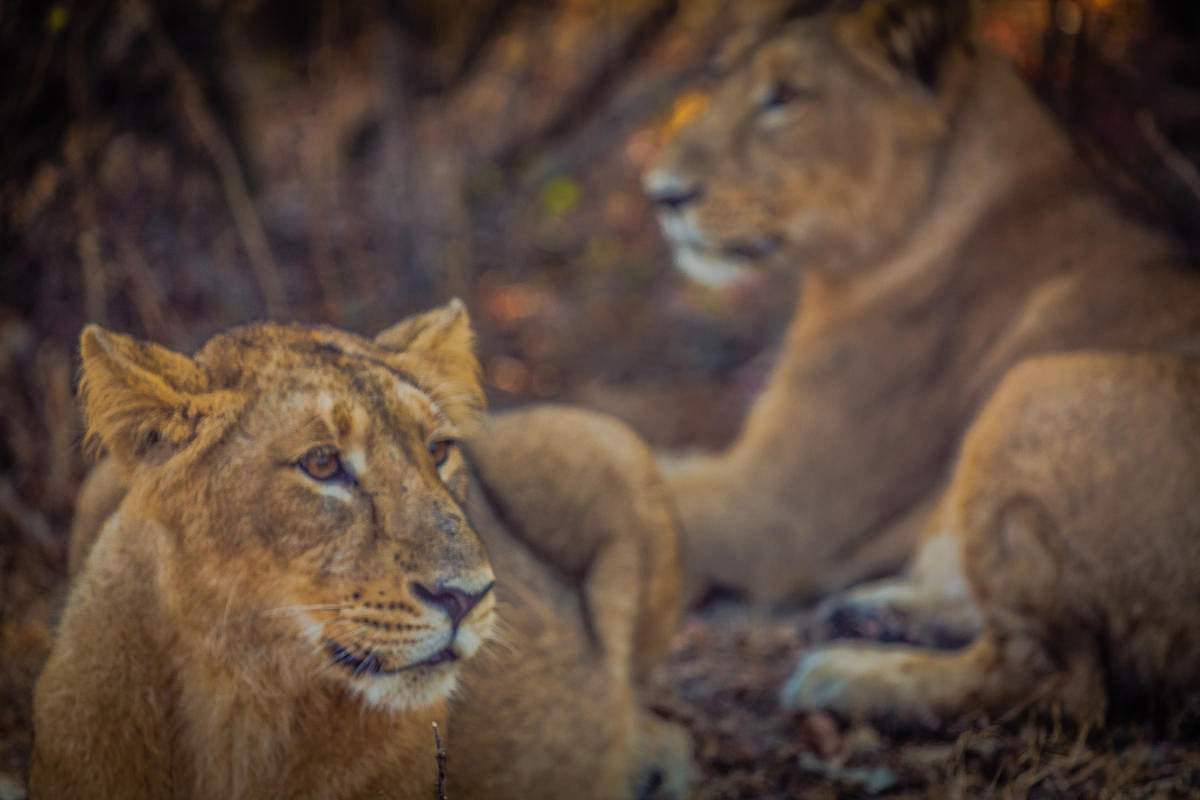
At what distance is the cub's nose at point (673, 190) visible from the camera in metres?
4.89

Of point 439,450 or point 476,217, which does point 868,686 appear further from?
point 476,217

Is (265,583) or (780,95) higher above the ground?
(780,95)

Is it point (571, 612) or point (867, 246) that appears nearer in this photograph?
point (571, 612)

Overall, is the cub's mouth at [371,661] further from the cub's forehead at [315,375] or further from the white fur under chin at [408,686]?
the cub's forehead at [315,375]

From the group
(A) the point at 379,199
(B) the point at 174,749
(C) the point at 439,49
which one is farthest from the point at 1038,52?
(B) the point at 174,749

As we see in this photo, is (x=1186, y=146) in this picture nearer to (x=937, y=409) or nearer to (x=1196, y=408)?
(x=937, y=409)

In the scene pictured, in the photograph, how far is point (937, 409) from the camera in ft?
15.1

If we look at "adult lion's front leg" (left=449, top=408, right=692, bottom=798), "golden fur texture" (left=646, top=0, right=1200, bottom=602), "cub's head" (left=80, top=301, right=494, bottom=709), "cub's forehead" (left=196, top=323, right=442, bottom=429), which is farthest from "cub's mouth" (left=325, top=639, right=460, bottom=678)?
"golden fur texture" (left=646, top=0, right=1200, bottom=602)

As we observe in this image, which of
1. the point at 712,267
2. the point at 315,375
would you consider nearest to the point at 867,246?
the point at 712,267

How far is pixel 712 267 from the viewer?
196 inches

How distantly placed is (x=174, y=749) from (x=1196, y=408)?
9.60 feet

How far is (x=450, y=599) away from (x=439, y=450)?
15.9 inches

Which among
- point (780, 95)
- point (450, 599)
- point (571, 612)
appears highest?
point (780, 95)

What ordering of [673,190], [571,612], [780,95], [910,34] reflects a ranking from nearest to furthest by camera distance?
[571,612] → [910,34] → [673,190] → [780,95]
